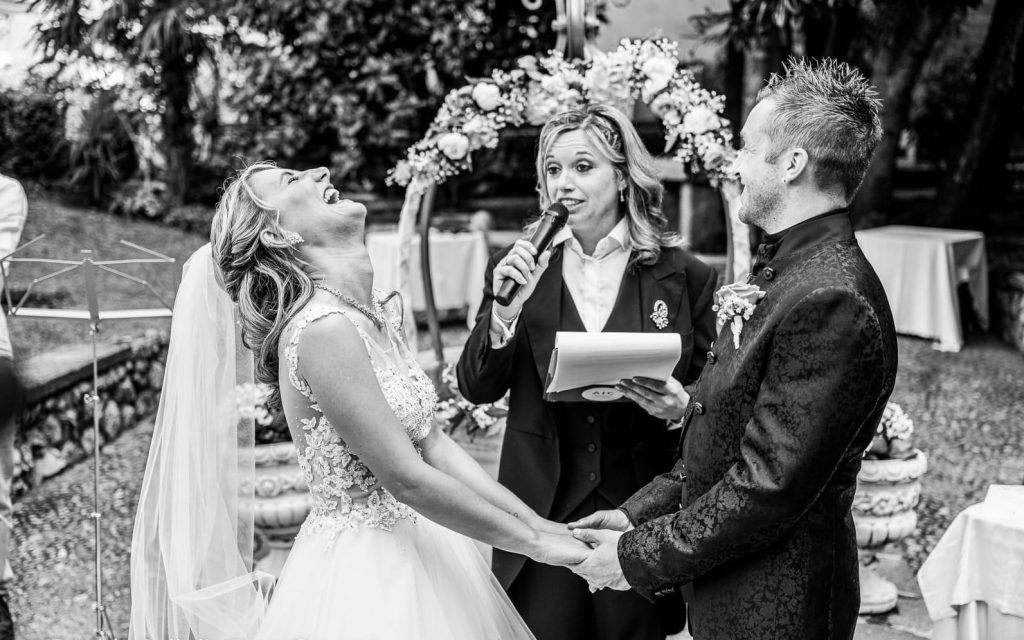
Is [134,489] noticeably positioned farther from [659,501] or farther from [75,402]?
[659,501]

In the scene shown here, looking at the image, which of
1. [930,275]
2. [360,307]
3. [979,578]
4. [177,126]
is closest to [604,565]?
[360,307]

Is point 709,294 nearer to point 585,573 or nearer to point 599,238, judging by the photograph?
point 599,238

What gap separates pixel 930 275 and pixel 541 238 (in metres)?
6.94

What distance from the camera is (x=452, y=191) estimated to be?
38.2 feet

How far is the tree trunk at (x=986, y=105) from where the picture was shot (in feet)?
28.8

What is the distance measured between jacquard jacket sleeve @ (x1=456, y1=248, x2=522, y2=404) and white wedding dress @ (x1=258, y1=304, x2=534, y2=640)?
220mm

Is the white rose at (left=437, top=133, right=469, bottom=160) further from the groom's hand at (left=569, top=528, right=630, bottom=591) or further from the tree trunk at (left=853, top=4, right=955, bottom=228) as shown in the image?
the tree trunk at (left=853, top=4, right=955, bottom=228)

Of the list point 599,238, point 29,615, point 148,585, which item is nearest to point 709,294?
point 599,238

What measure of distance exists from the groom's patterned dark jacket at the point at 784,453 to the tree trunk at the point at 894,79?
748cm

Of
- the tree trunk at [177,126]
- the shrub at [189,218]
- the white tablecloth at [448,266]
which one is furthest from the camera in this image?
the shrub at [189,218]

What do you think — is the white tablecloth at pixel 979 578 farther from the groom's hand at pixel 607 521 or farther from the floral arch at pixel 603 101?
the floral arch at pixel 603 101

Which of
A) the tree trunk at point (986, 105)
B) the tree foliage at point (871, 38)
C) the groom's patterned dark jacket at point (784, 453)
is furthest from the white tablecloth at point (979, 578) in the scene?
the tree trunk at point (986, 105)

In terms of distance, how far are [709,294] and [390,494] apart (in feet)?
3.44

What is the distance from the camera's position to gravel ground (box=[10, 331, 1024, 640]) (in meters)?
4.00
